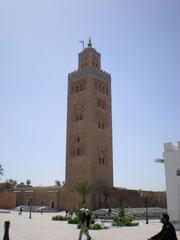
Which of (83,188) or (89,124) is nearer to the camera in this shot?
(83,188)

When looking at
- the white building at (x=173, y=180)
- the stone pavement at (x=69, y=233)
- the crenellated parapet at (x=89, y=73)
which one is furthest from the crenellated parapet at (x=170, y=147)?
the crenellated parapet at (x=89, y=73)

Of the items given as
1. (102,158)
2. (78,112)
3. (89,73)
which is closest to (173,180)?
(102,158)

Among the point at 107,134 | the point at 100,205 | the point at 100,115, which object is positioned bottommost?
the point at 100,205

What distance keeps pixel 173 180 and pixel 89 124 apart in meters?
29.1

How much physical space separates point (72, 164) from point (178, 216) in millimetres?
30792

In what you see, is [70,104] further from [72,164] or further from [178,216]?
[178,216]

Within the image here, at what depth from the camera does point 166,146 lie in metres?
18.3

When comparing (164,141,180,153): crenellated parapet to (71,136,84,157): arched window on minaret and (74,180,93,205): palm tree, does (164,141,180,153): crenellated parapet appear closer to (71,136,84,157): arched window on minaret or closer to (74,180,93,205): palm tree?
(74,180,93,205): palm tree

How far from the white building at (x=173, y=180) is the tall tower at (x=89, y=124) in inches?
1031

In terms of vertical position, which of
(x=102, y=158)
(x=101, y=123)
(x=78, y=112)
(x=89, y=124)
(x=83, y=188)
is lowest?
(x=83, y=188)

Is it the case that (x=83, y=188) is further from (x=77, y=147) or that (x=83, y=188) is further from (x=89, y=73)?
(x=89, y=73)

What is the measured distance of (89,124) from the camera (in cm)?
4597

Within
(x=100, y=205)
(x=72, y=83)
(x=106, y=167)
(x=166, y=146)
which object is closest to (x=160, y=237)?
(x=166, y=146)

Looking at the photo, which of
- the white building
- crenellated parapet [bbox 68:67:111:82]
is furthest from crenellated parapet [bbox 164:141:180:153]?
crenellated parapet [bbox 68:67:111:82]
